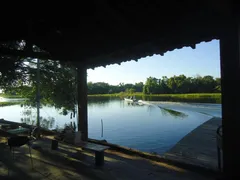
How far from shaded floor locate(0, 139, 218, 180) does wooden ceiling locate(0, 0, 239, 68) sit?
6.60 ft

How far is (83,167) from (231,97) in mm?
2624

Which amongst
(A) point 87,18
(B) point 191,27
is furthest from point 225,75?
→ (A) point 87,18

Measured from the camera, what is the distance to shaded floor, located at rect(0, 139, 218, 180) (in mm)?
2896

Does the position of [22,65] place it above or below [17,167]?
above

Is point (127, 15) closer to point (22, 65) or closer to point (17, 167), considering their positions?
point (17, 167)

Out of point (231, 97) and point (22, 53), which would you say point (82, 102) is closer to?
point (22, 53)

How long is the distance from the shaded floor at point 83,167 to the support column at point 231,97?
1171 mm

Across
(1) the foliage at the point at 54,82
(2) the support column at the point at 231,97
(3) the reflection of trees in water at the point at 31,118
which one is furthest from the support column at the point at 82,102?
(3) the reflection of trees in water at the point at 31,118

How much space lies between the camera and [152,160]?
3676 millimetres

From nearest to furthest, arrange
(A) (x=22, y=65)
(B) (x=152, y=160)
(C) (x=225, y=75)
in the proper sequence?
(C) (x=225, y=75), (B) (x=152, y=160), (A) (x=22, y=65)

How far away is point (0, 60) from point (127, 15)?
6037mm

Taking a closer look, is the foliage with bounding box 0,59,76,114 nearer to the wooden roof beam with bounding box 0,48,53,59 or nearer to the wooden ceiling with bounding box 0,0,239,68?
the wooden roof beam with bounding box 0,48,53,59

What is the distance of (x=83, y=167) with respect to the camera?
10.7 ft

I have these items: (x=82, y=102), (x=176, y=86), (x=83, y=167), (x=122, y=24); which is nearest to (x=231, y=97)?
(x=122, y=24)
